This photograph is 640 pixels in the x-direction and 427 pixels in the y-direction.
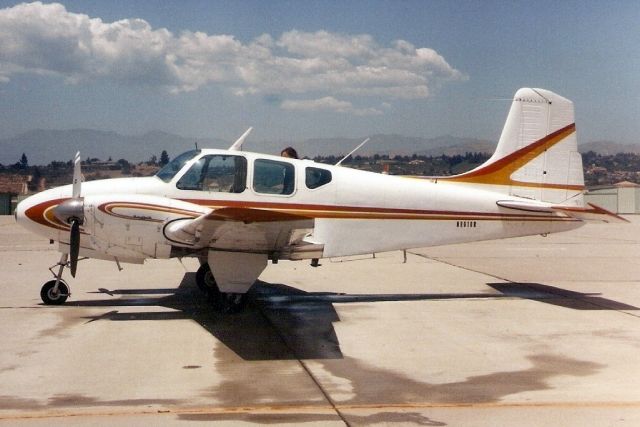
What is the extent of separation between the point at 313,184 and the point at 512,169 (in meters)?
3.71

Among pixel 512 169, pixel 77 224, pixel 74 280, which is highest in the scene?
pixel 512 169

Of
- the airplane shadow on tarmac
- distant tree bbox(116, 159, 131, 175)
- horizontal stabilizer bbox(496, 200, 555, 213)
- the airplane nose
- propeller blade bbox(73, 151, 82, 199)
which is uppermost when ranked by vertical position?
distant tree bbox(116, 159, 131, 175)

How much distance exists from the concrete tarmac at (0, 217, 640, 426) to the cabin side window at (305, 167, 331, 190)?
6.46 ft

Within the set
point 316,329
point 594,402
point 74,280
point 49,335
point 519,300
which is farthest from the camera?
point 74,280

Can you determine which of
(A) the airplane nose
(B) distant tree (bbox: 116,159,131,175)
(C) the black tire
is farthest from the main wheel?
(B) distant tree (bbox: 116,159,131,175)

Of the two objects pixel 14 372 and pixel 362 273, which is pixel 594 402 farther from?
pixel 362 273

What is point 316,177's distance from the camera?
1037 cm

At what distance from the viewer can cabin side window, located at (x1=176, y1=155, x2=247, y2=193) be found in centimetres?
978

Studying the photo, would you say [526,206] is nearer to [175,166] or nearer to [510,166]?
[510,166]

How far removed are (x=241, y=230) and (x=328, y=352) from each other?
1.96 metres

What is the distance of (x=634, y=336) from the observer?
27.7 feet

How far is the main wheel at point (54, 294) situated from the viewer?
10.3m

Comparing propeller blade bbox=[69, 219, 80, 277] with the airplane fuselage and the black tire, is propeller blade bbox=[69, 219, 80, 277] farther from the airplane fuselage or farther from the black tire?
the black tire

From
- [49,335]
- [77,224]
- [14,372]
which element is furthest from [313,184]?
[14,372]
